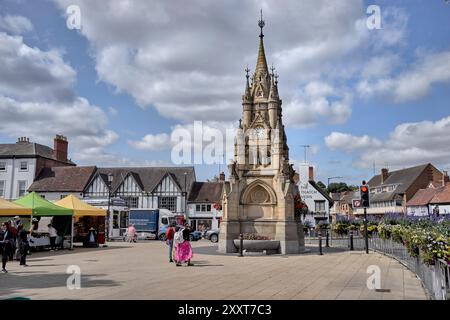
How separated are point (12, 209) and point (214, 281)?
13.3 m

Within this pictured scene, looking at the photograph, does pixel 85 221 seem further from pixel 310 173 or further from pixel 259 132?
pixel 310 173

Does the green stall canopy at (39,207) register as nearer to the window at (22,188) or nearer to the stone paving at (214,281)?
the stone paving at (214,281)

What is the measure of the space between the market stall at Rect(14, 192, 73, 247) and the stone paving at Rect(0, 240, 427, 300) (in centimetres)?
535

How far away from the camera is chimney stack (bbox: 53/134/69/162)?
52119mm

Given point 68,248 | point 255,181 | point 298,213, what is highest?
point 255,181

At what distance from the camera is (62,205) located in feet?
81.3

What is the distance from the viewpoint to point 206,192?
1982 inches

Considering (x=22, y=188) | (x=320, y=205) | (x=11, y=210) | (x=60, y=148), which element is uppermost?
(x=60, y=148)

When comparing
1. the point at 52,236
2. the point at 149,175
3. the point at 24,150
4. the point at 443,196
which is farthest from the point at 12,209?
the point at 443,196

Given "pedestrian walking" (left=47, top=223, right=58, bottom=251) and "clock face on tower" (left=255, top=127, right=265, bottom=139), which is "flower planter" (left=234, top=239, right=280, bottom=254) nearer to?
"clock face on tower" (left=255, top=127, right=265, bottom=139)

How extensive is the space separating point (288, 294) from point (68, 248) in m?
19.3
